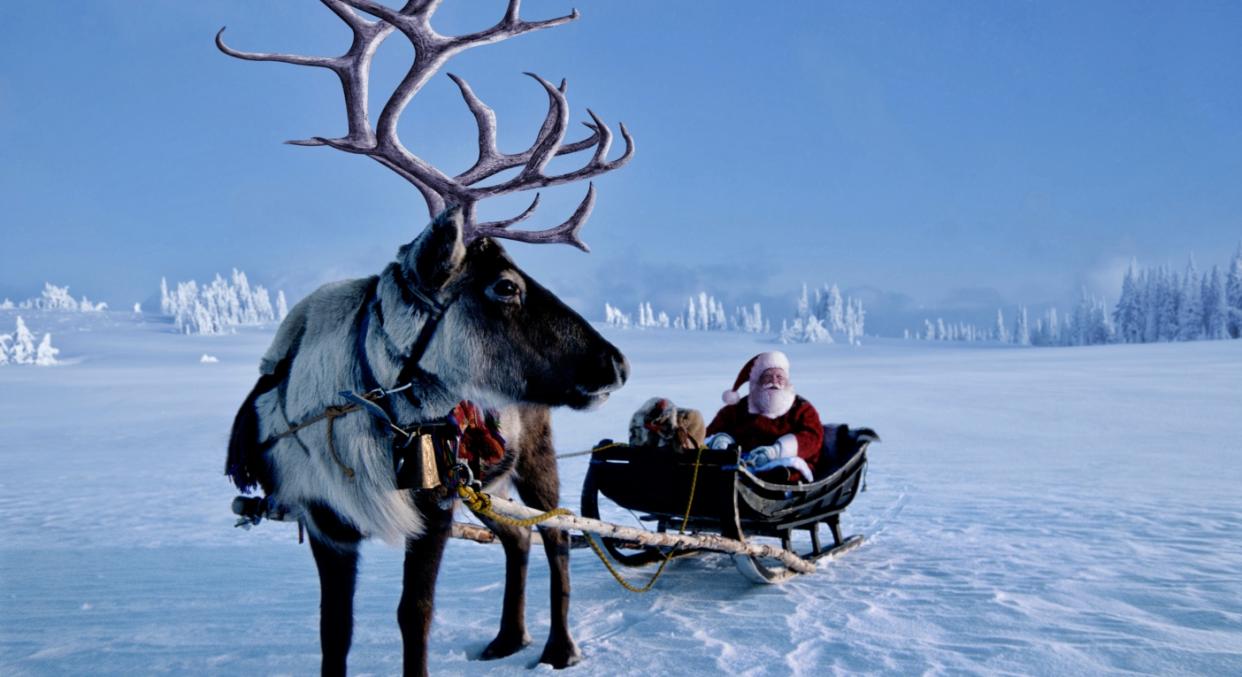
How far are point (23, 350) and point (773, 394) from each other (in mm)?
64191

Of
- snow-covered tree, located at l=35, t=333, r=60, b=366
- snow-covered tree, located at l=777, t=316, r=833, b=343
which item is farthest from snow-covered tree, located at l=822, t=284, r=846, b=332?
snow-covered tree, located at l=35, t=333, r=60, b=366

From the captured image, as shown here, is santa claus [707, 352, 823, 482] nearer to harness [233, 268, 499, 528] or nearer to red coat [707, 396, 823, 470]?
red coat [707, 396, 823, 470]

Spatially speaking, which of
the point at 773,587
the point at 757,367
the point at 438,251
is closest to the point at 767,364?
the point at 757,367

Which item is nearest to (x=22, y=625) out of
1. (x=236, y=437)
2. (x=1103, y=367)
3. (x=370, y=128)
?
(x=236, y=437)

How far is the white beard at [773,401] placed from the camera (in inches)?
220

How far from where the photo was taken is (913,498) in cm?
845

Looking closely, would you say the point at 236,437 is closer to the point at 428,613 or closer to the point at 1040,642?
the point at 428,613

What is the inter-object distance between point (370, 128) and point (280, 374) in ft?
4.15

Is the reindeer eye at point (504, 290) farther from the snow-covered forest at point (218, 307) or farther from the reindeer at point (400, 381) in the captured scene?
the snow-covered forest at point (218, 307)

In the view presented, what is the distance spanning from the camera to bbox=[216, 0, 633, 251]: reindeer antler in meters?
3.57

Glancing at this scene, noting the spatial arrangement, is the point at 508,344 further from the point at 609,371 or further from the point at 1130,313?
the point at 1130,313

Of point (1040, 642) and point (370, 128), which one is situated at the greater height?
point (370, 128)

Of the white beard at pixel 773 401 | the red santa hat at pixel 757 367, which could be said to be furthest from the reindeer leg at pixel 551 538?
the white beard at pixel 773 401

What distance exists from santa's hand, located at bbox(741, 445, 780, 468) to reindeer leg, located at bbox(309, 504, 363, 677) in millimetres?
2912
